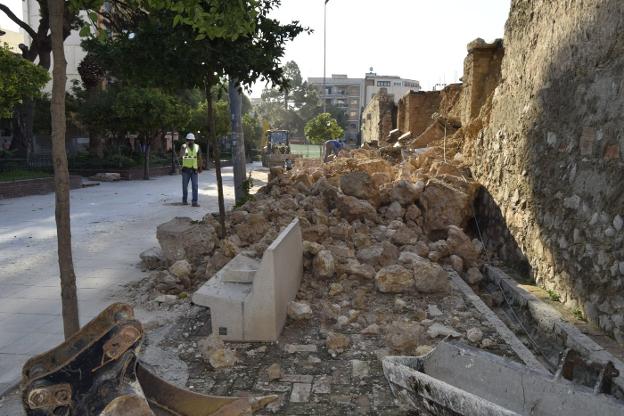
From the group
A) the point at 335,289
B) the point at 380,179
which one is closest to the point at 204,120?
the point at 380,179

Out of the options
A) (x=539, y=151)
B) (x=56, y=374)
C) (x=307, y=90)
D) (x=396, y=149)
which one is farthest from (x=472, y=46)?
(x=307, y=90)

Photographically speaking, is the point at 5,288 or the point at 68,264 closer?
the point at 68,264

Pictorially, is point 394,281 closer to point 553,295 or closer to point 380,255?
point 380,255

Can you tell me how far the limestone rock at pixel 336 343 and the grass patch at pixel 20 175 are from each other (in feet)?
41.3

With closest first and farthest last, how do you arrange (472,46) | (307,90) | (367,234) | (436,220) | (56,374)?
(56,374) → (367,234) → (436,220) → (472,46) → (307,90)

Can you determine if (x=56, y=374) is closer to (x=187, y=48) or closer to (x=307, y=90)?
(x=187, y=48)

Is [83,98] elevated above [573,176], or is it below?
above

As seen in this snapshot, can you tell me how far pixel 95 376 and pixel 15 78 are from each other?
37.4 ft

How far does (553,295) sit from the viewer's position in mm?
5418

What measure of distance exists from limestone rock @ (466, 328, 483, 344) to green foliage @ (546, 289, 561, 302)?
1.68m

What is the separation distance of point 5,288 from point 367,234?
4222 millimetres

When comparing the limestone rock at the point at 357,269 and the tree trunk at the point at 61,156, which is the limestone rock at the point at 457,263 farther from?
the tree trunk at the point at 61,156

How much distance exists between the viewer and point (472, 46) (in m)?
10.2

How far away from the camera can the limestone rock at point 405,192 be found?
307 inches
